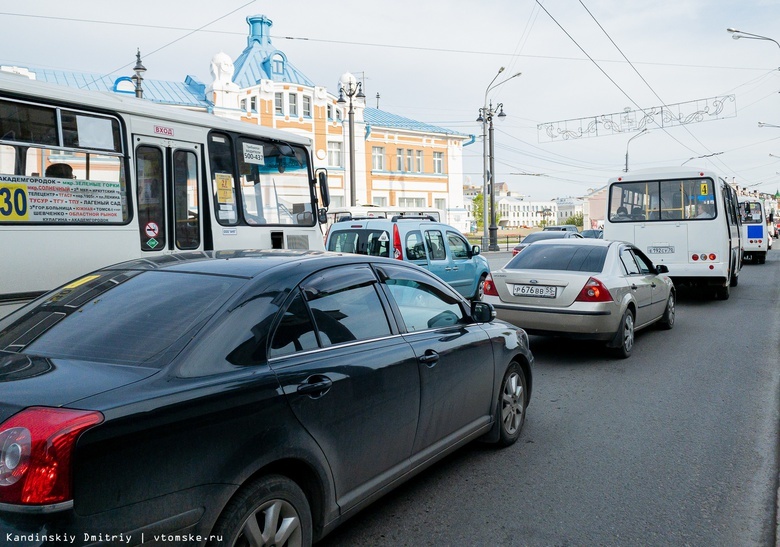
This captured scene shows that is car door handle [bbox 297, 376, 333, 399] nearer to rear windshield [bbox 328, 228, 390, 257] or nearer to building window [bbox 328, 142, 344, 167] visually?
rear windshield [bbox 328, 228, 390, 257]

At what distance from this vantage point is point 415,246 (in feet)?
40.5

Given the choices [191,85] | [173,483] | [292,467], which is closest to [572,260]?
[292,467]

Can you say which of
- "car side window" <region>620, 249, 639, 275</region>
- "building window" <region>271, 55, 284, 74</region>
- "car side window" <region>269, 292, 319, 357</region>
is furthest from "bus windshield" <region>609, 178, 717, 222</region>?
"building window" <region>271, 55, 284, 74</region>

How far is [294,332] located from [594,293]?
19.4 feet

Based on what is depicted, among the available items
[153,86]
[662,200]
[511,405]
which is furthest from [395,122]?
[511,405]

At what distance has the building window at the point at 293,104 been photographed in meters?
47.7

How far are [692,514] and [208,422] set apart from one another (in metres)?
3.04

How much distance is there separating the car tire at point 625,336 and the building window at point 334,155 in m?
43.5

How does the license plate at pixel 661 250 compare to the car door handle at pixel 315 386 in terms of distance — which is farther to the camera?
the license plate at pixel 661 250

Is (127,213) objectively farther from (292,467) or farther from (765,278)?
(765,278)

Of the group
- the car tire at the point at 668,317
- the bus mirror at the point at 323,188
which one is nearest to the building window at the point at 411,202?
the car tire at the point at 668,317

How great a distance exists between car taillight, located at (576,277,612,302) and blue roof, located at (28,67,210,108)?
1300 inches

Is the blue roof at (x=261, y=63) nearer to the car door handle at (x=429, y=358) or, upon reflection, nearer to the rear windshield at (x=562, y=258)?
the rear windshield at (x=562, y=258)

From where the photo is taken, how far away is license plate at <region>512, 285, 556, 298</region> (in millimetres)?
8539
